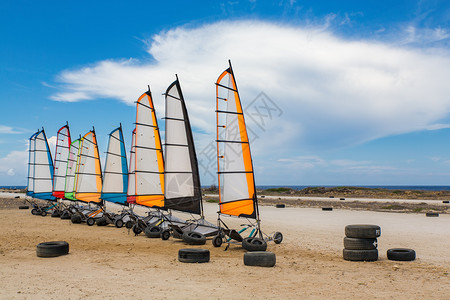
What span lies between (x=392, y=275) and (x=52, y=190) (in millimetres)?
34696

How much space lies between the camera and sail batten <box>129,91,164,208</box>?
74.0 feet

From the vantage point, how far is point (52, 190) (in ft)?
124

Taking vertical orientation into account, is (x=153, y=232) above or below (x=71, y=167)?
below

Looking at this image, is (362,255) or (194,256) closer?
(194,256)

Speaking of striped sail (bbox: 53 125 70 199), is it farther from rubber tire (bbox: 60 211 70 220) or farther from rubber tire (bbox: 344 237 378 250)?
rubber tire (bbox: 344 237 378 250)

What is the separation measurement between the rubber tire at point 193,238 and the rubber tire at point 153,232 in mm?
2853

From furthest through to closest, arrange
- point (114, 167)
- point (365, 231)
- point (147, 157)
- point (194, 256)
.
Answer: point (114, 167) < point (147, 157) < point (365, 231) < point (194, 256)

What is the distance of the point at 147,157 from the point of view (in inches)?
896

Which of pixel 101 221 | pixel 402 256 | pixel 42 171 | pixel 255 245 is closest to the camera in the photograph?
pixel 402 256

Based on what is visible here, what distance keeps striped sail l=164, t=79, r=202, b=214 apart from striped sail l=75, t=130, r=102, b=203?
44.7ft

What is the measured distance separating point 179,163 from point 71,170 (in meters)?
20.3

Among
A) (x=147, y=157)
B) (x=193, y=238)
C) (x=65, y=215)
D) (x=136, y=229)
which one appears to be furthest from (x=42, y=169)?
(x=193, y=238)

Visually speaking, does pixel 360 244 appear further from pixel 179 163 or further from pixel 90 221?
pixel 90 221

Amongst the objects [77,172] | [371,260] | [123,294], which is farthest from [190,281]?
[77,172]
